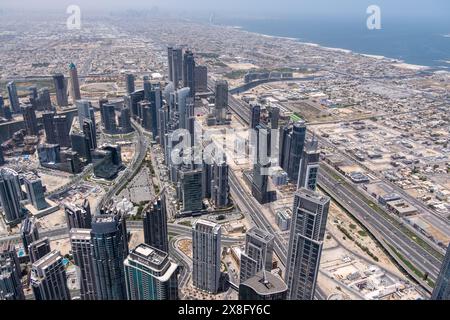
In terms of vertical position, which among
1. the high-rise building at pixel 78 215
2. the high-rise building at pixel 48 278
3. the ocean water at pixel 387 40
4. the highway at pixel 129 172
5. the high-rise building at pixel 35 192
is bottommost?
the highway at pixel 129 172

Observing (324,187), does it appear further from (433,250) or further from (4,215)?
(4,215)

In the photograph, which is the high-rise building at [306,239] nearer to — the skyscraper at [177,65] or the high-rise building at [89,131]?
the high-rise building at [89,131]

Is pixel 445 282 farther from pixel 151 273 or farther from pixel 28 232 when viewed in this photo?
pixel 28 232

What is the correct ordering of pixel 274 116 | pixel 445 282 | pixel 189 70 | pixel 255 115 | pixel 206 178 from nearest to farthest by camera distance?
pixel 445 282 < pixel 206 178 < pixel 274 116 < pixel 255 115 < pixel 189 70

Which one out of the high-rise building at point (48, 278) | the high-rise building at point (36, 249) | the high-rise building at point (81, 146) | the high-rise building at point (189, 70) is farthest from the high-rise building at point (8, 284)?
the high-rise building at point (189, 70)

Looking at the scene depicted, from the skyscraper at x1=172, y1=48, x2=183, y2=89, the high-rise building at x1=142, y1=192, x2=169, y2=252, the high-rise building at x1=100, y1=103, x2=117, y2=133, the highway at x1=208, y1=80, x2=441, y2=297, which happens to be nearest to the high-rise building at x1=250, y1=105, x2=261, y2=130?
the highway at x1=208, y1=80, x2=441, y2=297

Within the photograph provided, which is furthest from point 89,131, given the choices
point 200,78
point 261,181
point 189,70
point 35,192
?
point 200,78

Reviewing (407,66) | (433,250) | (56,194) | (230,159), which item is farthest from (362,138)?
(407,66)
